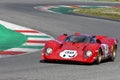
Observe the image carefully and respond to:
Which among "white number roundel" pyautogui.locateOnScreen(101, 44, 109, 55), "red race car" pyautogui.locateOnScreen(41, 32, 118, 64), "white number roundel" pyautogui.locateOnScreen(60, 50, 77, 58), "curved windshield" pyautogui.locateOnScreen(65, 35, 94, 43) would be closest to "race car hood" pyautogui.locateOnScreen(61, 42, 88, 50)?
"red race car" pyautogui.locateOnScreen(41, 32, 118, 64)

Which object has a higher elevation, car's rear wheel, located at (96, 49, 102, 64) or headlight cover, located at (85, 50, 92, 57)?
headlight cover, located at (85, 50, 92, 57)

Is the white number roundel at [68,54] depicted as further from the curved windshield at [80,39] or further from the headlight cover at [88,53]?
the curved windshield at [80,39]

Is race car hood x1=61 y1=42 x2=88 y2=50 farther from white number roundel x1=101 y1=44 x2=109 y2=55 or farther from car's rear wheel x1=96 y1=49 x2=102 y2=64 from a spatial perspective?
white number roundel x1=101 y1=44 x2=109 y2=55

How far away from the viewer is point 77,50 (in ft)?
49.9

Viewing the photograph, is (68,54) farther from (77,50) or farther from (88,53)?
(88,53)

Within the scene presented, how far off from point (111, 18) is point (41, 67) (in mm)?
20978

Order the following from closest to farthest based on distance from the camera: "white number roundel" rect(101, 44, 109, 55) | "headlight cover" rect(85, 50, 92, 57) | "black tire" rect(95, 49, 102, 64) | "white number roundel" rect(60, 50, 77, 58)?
"white number roundel" rect(60, 50, 77, 58) → "headlight cover" rect(85, 50, 92, 57) → "black tire" rect(95, 49, 102, 64) → "white number roundel" rect(101, 44, 109, 55)

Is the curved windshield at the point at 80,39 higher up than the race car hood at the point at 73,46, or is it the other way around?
the curved windshield at the point at 80,39

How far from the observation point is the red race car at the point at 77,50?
1505 centimetres

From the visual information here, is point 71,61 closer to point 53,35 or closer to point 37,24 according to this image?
point 53,35

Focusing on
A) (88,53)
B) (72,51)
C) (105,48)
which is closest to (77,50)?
(72,51)

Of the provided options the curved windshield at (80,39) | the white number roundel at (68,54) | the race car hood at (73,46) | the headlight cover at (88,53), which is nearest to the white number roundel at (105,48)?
the curved windshield at (80,39)

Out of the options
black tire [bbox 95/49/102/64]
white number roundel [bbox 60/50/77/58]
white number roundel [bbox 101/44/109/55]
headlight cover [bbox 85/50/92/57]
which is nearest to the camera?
white number roundel [bbox 60/50/77/58]

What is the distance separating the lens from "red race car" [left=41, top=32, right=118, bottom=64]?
15053 millimetres
